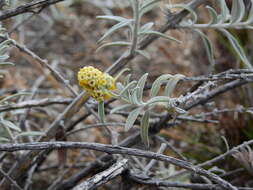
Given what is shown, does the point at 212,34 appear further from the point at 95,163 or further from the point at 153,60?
the point at 95,163

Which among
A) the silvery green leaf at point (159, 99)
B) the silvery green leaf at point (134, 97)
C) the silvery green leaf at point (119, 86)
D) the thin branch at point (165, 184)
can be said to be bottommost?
the thin branch at point (165, 184)

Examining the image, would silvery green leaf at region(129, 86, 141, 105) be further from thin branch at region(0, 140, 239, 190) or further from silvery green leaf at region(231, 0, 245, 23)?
silvery green leaf at region(231, 0, 245, 23)

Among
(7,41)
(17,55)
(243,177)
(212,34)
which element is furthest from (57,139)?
(212,34)

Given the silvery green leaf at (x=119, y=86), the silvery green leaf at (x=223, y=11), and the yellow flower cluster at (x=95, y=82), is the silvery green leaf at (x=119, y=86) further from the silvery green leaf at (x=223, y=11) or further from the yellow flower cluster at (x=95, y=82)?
the silvery green leaf at (x=223, y=11)

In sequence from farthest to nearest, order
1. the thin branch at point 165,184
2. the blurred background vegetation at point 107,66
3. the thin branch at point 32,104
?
the blurred background vegetation at point 107,66 → the thin branch at point 32,104 → the thin branch at point 165,184

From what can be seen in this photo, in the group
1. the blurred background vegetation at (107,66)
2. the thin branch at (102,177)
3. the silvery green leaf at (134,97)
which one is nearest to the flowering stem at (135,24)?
the blurred background vegetation at (107,66)

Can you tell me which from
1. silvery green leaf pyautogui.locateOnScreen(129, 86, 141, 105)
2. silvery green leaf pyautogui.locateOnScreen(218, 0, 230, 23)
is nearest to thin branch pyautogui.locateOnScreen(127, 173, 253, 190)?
silvery green leaf pyautogui.locateOnScreen(129, 86, 141, 105)

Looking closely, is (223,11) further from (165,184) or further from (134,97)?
(165,184)
